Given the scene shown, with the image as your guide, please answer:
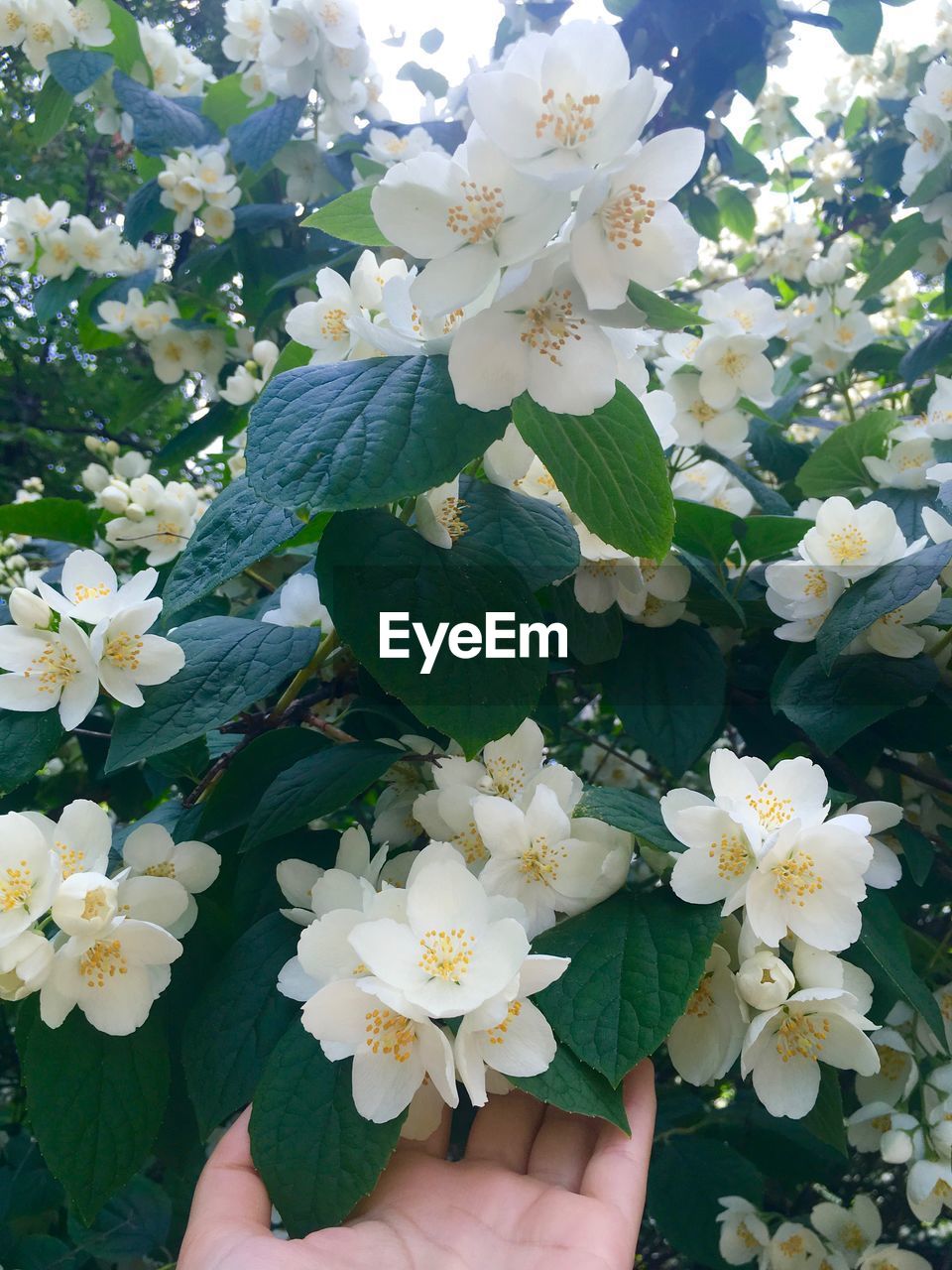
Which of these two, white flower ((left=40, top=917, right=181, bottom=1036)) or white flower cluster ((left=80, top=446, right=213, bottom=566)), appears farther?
white flower cluster ((left=80, top=446, right=213, bottom=566))

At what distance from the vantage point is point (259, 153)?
1.99m

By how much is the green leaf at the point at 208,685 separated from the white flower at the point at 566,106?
520 mm

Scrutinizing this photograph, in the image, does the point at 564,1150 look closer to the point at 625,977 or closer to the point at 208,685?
the point at 625,977

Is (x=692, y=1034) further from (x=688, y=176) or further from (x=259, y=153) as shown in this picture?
(x=259, y=153)

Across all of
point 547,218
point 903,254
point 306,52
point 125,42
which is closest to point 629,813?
point 547,218

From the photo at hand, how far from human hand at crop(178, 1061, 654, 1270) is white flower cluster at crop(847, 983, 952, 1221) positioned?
40cm

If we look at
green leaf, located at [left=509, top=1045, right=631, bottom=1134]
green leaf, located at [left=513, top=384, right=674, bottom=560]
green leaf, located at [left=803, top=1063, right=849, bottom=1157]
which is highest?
green leaf, located at [left=513, top=384, right=674, bottom=560]

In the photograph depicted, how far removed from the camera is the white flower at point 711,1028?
3.00 feet

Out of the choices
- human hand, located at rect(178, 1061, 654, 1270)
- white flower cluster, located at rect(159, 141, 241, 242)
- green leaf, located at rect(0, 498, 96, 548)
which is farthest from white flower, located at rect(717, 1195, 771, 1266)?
white flower cluster, located at rect(159, 141, 241, 242)

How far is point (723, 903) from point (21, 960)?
61 cm

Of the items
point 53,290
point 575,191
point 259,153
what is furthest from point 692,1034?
point 53,290

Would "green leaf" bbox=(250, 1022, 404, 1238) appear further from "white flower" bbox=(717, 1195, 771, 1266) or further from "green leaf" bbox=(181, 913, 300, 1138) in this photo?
"white flower" bbox=(717, 1195, 771, 1266)

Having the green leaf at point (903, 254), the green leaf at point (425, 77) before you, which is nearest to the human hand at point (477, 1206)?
the green leaf at point (903, 254)

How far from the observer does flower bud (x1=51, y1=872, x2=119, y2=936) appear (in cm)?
81
